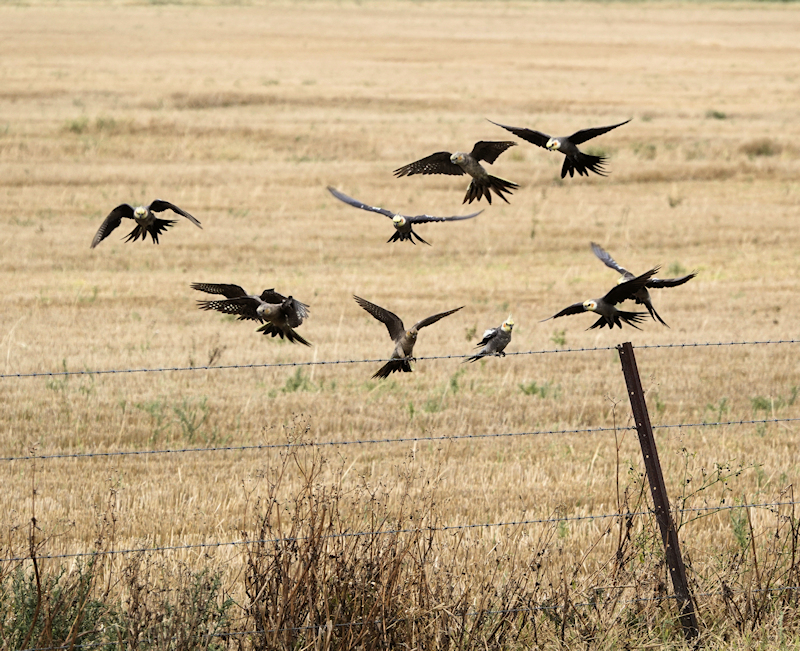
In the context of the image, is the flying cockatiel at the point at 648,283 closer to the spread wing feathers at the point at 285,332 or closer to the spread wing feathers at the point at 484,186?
the spread wing feathers at the point at 484,186

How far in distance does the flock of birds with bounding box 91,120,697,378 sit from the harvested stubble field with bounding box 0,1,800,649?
0.59m

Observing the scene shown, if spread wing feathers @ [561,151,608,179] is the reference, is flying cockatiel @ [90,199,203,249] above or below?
below

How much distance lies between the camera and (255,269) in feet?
56.1

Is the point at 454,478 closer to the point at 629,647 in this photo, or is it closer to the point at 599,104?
the point at 629,647

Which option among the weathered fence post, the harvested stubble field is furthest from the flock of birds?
the harvested stubble field

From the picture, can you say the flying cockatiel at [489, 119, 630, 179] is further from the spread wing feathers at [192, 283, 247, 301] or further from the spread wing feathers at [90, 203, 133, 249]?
the spread wing feathers at [90, 203, 133, 249]

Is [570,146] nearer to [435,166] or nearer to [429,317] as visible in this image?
[435,166]

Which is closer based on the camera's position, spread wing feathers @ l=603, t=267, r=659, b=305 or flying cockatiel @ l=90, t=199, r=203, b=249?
spread wing feathers @ l=603, t=267, r=659, b=305

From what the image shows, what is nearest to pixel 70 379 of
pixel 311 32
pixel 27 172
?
pixel 27 172

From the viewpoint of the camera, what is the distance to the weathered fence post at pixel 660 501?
5.52 metres

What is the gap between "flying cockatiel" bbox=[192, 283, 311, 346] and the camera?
5441 millimetres

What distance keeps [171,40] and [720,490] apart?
56.3 m

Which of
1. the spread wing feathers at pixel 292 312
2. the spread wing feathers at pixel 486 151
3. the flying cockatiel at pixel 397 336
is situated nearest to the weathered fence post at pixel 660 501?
the flying cockatiel at pixel 397 336

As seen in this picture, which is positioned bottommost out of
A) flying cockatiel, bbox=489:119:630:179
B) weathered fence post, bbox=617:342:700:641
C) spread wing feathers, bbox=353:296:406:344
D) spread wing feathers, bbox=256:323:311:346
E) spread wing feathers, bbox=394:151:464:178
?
weathered fence post, bbox=617:342:700:641
